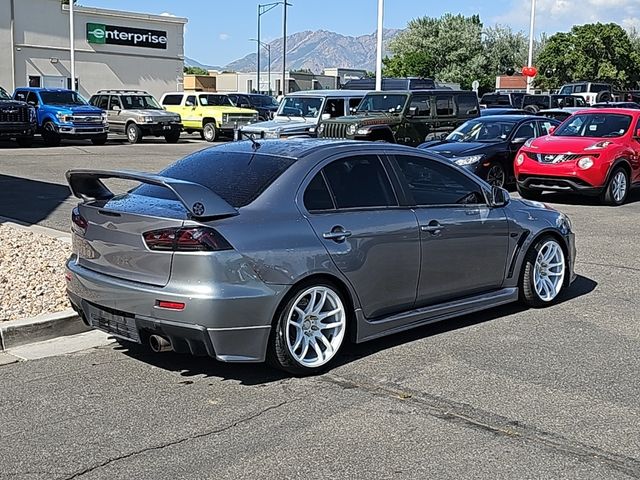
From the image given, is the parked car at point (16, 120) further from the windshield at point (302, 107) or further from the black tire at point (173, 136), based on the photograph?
the windshield at point (302, 107)

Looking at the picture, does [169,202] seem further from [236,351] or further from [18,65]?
[18,65]

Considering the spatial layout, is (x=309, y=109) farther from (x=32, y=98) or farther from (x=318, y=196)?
(x=318, y=196)

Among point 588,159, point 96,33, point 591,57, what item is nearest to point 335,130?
point 588,159

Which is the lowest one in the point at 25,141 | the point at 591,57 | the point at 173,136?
the point at 25,141

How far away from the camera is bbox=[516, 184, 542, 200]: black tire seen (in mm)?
16016

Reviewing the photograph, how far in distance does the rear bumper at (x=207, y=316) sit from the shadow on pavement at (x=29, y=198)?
21.9 feet

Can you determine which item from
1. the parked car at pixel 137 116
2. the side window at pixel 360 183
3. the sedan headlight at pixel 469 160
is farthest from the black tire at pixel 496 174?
the parked car at pixel 137 116

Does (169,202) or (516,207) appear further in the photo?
(516,207)

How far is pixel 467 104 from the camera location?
22.3 m

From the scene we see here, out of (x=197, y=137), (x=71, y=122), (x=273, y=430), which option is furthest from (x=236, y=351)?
(x=197, y=137)

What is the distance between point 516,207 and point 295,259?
2757 mm

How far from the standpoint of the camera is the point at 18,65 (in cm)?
4069

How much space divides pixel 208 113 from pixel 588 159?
67.9 ft

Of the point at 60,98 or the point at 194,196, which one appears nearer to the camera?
the point at 194,196
